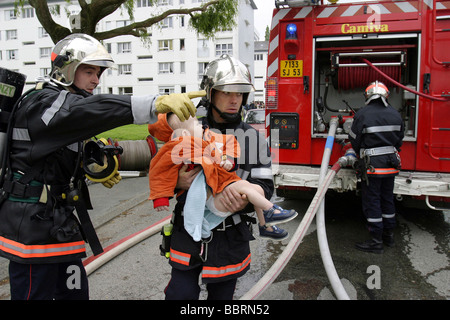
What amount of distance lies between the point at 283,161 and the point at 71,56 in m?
3.55

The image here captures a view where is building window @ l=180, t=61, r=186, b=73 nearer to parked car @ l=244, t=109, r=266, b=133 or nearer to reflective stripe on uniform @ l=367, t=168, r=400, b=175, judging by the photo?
parked car @ l=244, t=109, r=266, b=133

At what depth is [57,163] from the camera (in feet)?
6.87

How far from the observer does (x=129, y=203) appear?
6.40 metres

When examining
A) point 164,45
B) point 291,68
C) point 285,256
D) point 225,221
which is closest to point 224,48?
point 164,45

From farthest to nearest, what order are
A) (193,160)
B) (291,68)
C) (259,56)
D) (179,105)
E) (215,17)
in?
1. (259,56)
2. (215,17)
3. (291,68)
4. (193,160)
5. (179,105)

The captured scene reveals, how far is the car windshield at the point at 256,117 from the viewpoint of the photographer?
14.1 metres

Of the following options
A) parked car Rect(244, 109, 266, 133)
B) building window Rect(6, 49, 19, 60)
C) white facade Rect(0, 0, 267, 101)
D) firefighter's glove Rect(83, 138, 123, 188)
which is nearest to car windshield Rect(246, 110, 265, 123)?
parked car Rect(244, 109, 266, 133)

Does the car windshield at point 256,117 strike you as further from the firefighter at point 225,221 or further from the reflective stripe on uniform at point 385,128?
the firefighter at point 225,221

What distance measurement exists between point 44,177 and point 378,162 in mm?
3577

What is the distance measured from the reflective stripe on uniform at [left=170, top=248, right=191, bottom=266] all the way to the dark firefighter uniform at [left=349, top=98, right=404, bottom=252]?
9.77 feet

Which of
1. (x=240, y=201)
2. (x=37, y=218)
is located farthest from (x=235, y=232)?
(x=37, y=218)

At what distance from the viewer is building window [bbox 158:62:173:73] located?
45.3 metres

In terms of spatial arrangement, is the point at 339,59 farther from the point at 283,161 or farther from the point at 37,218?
the point at 37,218

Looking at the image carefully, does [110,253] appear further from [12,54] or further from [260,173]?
[12,54]
